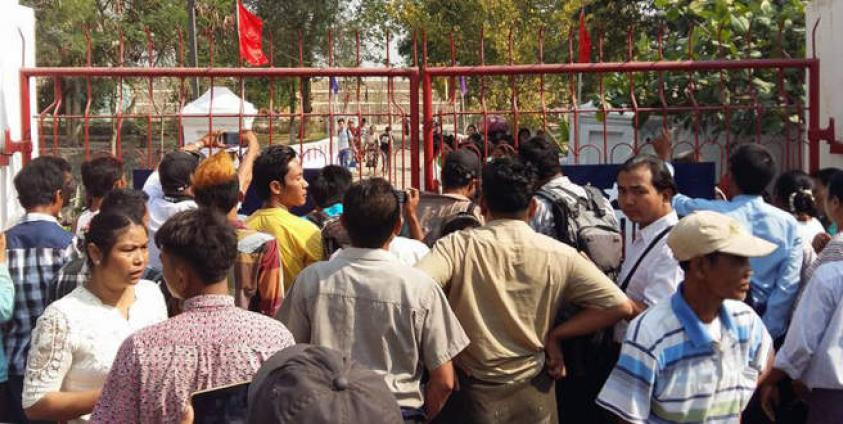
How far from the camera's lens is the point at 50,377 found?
3.13 meters

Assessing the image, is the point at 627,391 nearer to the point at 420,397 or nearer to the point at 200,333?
the point at 420,397

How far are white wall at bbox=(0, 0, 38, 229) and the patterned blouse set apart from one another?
388cm

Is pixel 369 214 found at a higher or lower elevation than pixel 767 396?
higher

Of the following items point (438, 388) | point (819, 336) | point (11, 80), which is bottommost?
point (438, 388)

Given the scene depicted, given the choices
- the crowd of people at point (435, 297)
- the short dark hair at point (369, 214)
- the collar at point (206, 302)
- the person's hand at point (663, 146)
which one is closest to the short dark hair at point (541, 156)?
the crowd of people at point (435, 297)

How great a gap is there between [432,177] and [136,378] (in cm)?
359

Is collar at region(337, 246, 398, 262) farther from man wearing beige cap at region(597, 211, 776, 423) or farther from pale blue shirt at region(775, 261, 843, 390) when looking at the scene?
pale blue shirt at region(775, 261, 843, 390)

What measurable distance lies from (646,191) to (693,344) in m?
1.18

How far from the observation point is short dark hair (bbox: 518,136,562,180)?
487 cm

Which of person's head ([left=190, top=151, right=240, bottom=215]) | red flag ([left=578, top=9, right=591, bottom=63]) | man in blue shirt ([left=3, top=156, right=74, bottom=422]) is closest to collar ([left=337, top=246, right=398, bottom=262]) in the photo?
person's head ([left=190, top=151, right=240, bottom=215])

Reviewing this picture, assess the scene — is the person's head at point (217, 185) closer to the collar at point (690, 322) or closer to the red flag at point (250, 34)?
the collar at point (690, 322)

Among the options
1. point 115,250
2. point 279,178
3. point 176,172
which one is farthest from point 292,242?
point 115,250

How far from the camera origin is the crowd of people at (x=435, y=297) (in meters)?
2.77

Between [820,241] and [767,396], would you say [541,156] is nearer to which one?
[820,241]
